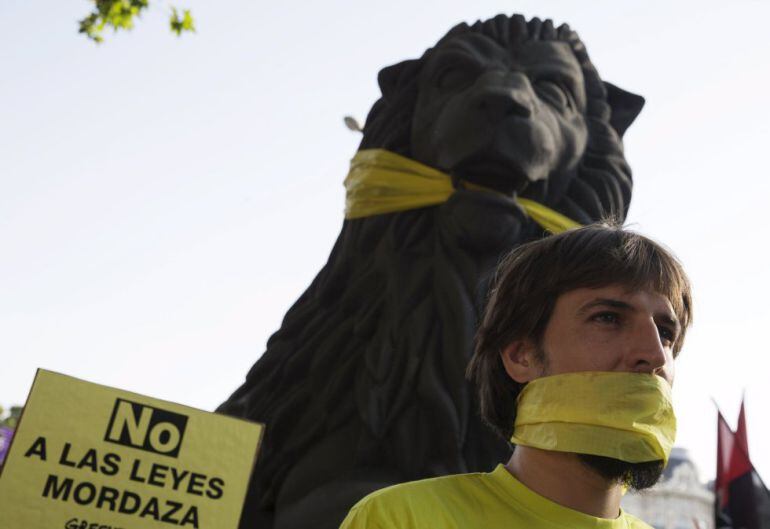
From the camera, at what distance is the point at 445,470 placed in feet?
12.1

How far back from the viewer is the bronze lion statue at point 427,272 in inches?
149

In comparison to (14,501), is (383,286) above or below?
above

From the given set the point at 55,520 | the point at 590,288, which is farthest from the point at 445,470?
the point at 590,288

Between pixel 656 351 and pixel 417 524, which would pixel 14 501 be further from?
pixel 656 351

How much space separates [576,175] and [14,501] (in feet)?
8.42

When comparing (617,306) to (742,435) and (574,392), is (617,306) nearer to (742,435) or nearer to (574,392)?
(574,392)

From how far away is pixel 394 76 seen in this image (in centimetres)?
477

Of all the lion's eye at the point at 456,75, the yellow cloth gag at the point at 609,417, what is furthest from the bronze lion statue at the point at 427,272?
the yellow cloth gag at the point at 609,417

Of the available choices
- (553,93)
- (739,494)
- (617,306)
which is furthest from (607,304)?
(739,494)

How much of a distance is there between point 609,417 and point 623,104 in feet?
11.0

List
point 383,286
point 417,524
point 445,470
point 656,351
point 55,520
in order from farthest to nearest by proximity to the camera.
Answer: point 383,286, point 445,470, point 55,520, point 656,351, point 417,524

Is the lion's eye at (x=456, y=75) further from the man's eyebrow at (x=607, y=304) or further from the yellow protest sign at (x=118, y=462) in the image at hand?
the man's eyebrow at (x=607, y=304)

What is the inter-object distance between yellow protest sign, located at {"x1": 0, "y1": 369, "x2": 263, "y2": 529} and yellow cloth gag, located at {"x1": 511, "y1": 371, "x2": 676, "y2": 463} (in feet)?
4.98

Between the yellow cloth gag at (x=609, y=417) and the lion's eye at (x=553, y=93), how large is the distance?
278cm
